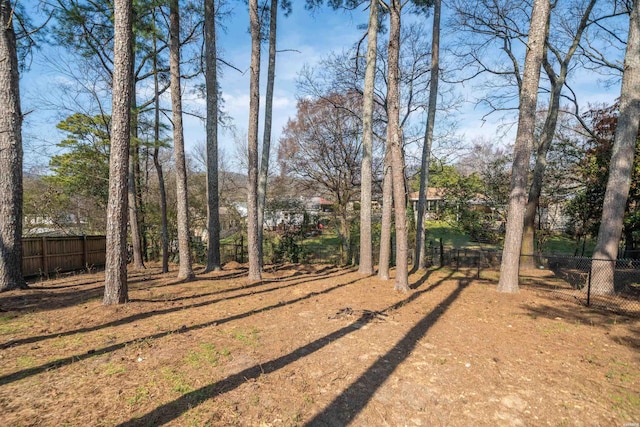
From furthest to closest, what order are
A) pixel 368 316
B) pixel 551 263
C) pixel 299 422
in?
pixel 551 263, pixel 368 316, pixel 299 422

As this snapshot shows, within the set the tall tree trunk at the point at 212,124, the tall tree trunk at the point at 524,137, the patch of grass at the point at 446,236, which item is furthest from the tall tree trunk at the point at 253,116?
the patch of grass at the point at 446,236

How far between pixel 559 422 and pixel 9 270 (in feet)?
32.5

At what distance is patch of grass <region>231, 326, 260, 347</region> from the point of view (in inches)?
161

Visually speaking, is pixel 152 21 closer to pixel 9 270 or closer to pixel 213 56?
pixel 213 56

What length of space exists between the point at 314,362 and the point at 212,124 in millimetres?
8066

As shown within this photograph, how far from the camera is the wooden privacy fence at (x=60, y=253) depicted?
32.3 feet

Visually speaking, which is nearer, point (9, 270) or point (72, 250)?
point (9, 270)

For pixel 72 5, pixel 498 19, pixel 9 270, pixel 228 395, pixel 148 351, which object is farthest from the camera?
pixel 498 19

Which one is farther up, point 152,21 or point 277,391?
point 152,21

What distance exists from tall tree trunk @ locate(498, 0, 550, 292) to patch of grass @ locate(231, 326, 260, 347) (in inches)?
231

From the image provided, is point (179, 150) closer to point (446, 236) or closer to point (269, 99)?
point (269, 99)

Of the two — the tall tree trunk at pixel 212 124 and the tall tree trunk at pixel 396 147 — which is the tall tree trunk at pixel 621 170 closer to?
the tall tree trunk at pixel 396 147

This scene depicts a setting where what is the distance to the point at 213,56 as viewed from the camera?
897cm

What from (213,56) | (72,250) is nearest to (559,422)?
(213,56)
